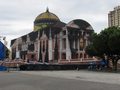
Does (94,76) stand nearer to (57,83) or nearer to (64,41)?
(57,83)

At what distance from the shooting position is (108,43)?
55281 mm

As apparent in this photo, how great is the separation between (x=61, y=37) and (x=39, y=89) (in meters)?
83.5

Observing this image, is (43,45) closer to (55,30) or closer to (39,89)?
(55,30)

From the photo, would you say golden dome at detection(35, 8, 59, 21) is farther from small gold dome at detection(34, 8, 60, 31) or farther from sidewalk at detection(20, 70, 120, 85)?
sidewalk at detection(20, 70, 120, 85)

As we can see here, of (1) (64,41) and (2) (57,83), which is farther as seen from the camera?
(1) (64,41)

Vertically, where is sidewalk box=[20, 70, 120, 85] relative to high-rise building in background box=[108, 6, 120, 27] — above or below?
below

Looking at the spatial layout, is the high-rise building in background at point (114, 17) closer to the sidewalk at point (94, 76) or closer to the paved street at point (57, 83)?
the sidewalk at point (94, 76)

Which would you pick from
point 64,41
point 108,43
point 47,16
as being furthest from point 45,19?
point 108,43

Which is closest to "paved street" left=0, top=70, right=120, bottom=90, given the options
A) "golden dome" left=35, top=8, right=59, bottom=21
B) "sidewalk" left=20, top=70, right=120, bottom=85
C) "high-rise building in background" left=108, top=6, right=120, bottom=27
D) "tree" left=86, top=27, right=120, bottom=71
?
"sidewalk" left=20, top=70, right=120, bottom=85

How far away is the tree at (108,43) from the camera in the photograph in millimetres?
54094

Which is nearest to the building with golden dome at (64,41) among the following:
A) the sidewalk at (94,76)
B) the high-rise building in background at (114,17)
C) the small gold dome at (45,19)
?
the small gold dome at (45,19)

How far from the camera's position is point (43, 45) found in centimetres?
10825

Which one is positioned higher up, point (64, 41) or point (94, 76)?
point (64, 41)

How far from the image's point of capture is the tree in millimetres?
54094
